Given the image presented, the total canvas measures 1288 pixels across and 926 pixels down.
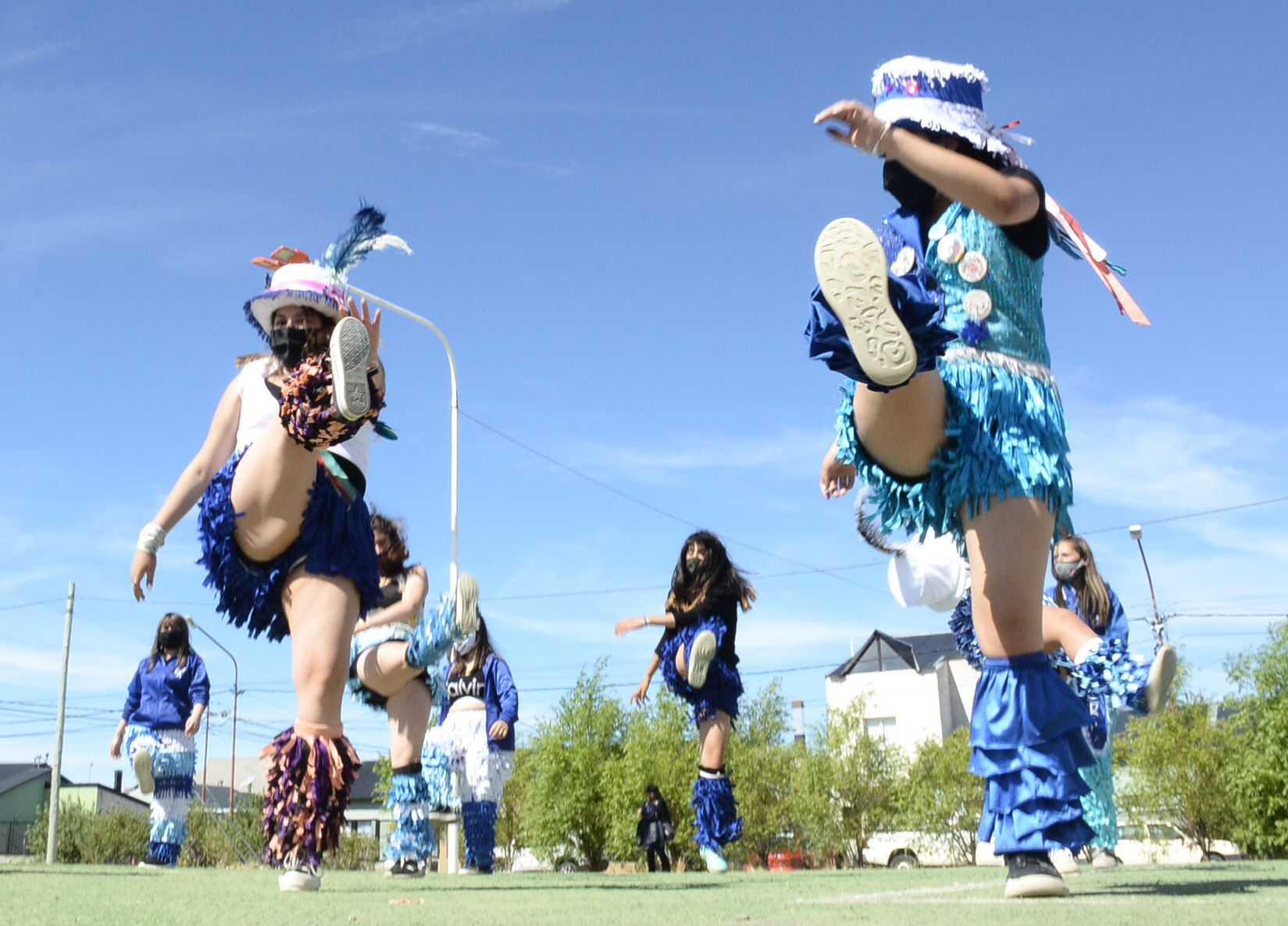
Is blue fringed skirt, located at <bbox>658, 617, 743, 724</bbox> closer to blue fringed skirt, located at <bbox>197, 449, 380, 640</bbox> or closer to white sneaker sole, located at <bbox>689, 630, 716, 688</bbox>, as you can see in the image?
white sneaker sole, located at <bbox>689, 630, 716, 688</bbox>

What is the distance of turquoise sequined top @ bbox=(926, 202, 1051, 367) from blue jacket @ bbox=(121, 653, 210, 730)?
7400 millimetres

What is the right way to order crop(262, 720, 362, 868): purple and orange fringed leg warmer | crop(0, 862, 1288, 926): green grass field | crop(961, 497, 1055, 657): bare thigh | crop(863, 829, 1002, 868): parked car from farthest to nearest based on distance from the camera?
crop(863, 829, 1002, 868): parked car → crop(262, 720, 362, 868): purple and orange fringed leg warmer → crop(961, 497, 1055, 657): bare thigh → crop(0, 862, 1288, 926): green grass field

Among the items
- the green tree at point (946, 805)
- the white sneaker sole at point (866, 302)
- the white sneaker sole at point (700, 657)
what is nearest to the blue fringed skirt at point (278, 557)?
the white sneaker sole at point (866, 302)

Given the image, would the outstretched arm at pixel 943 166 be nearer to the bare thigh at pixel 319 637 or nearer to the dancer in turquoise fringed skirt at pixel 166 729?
the bare thigh at pixel 319 637

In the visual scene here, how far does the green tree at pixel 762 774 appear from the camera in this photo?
2231 cm

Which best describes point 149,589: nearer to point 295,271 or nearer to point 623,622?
point 295,271

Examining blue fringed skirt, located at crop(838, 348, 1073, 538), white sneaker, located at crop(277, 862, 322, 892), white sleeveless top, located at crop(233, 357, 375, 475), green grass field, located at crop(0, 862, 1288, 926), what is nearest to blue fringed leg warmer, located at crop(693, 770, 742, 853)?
green grass field, located at crop(0, 862, 1288, 926)

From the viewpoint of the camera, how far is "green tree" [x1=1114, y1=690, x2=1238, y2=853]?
20.9 meters

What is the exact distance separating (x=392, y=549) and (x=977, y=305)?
161 inches

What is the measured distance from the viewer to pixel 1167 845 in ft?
76.5

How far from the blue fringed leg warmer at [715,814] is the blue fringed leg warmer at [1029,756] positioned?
4.43m

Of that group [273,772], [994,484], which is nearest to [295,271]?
[273,772]

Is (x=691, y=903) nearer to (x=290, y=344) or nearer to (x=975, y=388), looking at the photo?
(x=975, y=388)

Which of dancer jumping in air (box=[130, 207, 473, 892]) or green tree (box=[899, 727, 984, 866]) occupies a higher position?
dancer jumping in air (box=[130, 207, 473, 892])
